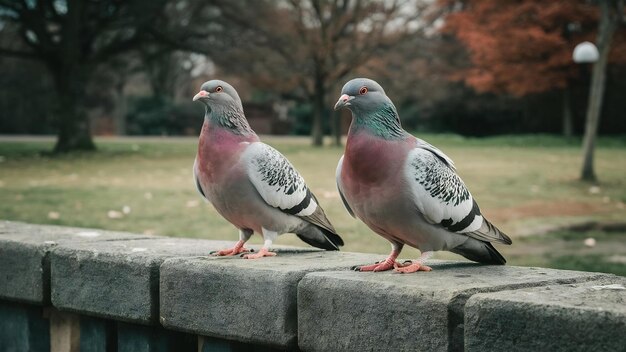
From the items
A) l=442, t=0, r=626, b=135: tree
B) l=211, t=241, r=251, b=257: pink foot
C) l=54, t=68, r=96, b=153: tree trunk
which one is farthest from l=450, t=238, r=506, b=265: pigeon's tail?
l=442, t=0, r=626, b=135: tree

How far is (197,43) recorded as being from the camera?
23688 mm

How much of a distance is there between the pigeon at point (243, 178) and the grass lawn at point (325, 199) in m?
3.66

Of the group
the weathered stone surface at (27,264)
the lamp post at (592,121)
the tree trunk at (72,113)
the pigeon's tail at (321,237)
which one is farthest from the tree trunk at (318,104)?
the pigeon's tail at (321,237)

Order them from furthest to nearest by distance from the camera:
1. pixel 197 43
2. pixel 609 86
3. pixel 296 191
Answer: pixel 609 86
pixel 197 43
pixel 296 191

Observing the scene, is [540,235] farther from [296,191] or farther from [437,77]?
[437,77]

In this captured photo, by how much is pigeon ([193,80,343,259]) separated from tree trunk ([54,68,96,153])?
1940cm

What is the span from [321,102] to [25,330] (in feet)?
81.9

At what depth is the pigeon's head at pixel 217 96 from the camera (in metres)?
3.41

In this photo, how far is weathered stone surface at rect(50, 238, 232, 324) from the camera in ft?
10.7

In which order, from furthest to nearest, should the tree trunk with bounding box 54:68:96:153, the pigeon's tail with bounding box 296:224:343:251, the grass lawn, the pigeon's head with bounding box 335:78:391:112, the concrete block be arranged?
the tree trunk with bounding box 54:68:96:153 → the grass lawn → the concrete block → the pigeon's tail with bounding box 296:224:343:251 → the pigeon's head with bounding box 335:78:391:112

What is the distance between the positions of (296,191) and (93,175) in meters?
11.9

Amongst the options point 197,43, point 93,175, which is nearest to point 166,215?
point 93,175

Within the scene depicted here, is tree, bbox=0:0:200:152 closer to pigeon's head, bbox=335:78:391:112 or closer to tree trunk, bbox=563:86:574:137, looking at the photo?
tree trunk, bbox=563:86:574:137

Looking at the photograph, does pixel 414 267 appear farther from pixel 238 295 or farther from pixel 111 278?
pixel 111 278
